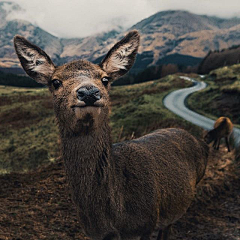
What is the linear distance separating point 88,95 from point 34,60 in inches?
61.6

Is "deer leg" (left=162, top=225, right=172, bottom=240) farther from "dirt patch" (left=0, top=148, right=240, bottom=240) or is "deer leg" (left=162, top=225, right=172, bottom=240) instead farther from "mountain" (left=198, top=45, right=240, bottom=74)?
"mountain" (left=198, top=45, right=240, bottom=74)

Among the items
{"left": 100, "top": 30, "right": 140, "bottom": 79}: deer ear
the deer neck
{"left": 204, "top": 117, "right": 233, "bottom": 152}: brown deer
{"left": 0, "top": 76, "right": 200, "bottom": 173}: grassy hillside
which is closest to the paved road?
{"left": 204, "top": 117, "right": 233, "bottom": 152}: brown deer

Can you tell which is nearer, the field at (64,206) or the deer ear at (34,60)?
the deer ear at (34,60)

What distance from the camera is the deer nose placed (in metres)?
2.99

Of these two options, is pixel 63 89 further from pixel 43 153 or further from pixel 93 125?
pixel 43 153

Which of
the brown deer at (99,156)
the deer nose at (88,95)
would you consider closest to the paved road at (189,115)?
the brown deer at (99,156)

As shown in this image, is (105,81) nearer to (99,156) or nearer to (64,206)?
(99,156)

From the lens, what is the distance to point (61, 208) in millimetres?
6805

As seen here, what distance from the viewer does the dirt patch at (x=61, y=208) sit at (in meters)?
5.82

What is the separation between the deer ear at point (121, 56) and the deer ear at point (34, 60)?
0.89 m

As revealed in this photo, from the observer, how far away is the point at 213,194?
8.23 metres

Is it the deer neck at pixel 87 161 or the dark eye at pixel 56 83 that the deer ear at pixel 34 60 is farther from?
the deer neck at pixel 87 161

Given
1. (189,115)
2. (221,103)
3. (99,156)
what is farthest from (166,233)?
(221,103)

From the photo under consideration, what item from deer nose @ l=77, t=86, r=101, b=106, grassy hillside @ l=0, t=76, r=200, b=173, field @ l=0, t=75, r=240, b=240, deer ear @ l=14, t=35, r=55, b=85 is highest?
deer ear @ l=14, t=35, r=55, b=85
